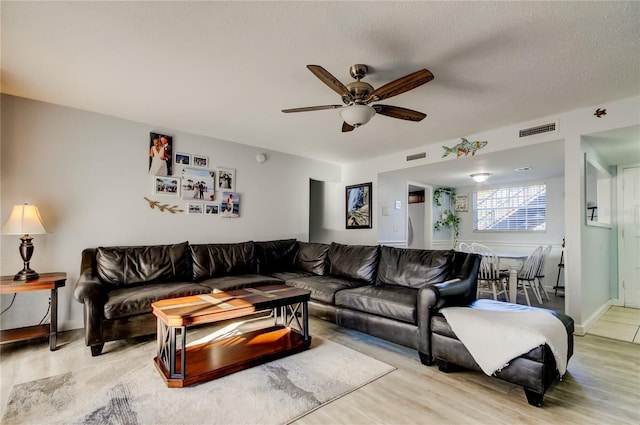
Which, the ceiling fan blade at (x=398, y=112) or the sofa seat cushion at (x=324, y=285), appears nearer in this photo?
the ceiling fan blade at (x=398, y=112)

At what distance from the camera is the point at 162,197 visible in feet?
13.2

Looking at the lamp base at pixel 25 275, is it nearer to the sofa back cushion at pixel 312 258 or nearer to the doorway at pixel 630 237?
the sofa back cushion at pixel 312 258

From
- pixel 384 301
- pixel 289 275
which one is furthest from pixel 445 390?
pixel 289 275

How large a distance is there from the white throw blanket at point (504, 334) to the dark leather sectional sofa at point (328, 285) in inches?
2.8

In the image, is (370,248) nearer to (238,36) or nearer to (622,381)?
(622,381)

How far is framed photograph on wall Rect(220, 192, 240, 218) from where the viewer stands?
4598mm

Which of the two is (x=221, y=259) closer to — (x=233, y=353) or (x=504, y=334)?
(x=233, y=353)

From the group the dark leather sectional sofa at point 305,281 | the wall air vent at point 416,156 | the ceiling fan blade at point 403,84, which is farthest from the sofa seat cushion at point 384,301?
the wall air vent at point 416,156

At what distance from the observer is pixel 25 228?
110 inches

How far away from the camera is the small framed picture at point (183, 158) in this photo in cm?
417

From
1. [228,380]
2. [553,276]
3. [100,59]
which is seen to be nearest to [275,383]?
[228,380]

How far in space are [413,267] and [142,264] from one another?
3003mm

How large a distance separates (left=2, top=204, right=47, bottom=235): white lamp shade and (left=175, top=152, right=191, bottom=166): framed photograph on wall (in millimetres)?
1628

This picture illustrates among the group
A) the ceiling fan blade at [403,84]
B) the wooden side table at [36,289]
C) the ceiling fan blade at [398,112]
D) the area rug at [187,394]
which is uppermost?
the ceiling fan blade at [403,84]
